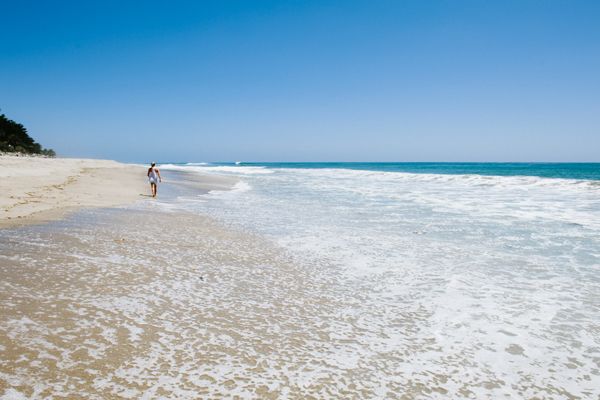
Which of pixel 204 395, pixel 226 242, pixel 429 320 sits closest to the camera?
pixel 204 395

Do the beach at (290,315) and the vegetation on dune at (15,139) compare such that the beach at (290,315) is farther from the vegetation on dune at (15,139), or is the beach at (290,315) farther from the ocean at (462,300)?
the vegetation on dune at (15,139)

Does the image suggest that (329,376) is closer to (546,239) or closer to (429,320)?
(429,320)

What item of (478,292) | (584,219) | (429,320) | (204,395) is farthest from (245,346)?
Result: (584,219)

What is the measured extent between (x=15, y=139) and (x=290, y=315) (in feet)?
276

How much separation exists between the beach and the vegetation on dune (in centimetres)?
7073

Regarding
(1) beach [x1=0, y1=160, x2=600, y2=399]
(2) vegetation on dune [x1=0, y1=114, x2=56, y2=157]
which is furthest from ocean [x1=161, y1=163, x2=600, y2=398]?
(2) vegetation on dune [x1=0, y1=114, x2=56, y2=157]

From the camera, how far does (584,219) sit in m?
14.4

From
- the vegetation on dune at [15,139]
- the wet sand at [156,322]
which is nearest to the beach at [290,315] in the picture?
the wet sand at [156,322]

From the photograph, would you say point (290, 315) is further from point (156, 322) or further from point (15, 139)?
point (15, 139)

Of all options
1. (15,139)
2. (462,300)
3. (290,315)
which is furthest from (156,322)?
(15,139)

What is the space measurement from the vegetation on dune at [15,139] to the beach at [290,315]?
70.7m

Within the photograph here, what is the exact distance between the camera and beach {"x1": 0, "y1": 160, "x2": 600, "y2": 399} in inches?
140

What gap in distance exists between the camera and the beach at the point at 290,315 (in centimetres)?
355

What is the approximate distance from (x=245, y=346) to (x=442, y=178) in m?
46.5
